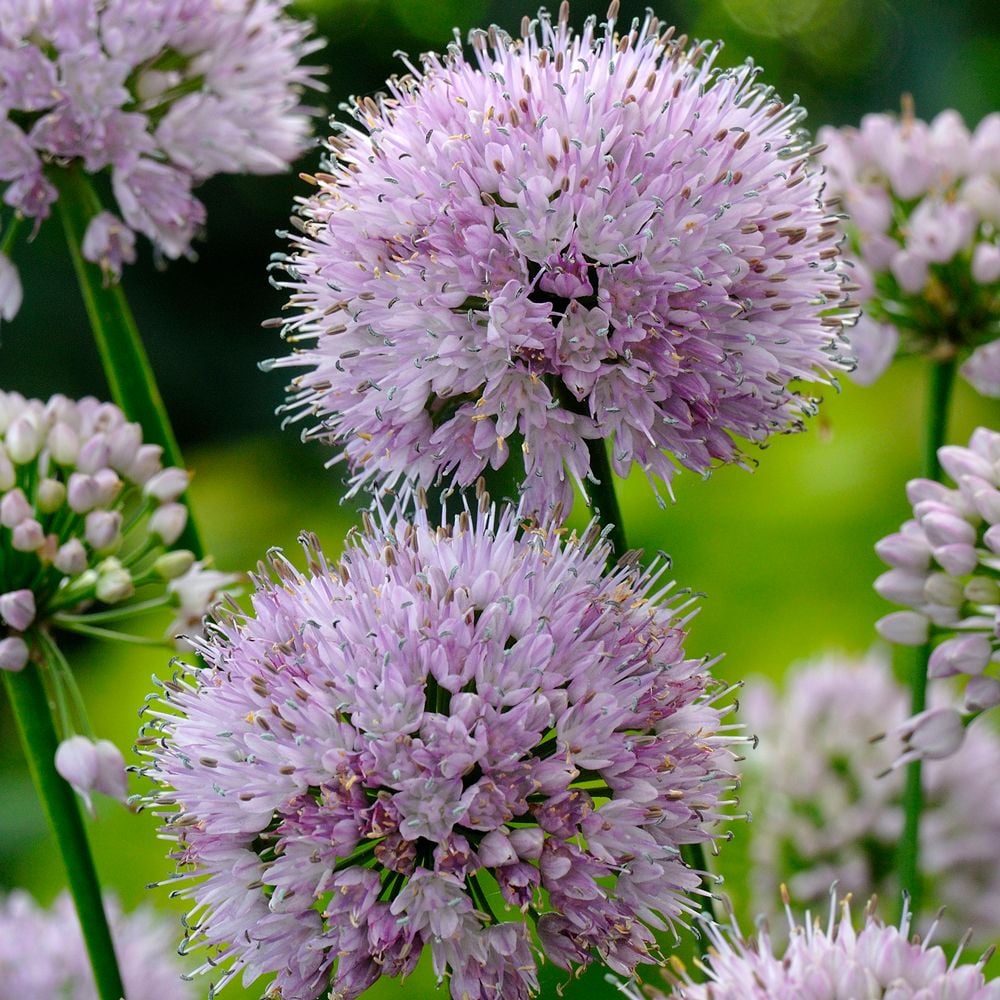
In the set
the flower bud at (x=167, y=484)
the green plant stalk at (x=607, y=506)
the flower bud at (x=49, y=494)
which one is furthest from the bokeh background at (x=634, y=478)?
the flower bud at (x=49, y=494)

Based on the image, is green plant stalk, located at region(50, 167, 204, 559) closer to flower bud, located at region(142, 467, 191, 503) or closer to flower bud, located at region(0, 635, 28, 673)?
flower bud, located at region(142, 467, 191, 503)

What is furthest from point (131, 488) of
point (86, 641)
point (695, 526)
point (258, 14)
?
point (86, 641)

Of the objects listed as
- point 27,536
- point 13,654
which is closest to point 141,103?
point 27,536

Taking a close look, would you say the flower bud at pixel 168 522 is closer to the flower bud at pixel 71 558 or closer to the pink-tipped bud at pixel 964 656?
the flower bud at pixel 71 558

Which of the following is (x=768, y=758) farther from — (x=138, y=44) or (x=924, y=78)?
(x=924, y=78)

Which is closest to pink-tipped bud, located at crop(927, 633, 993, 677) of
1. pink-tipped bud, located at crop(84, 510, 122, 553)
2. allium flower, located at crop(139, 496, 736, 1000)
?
allium flower, located at crop(139, 496, 736, 1000)

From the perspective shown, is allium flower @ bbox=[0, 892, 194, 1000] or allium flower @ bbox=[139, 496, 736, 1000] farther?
allium flower @ bbox=[0, 892, 194, 1000]
